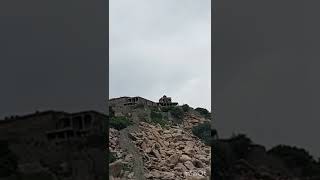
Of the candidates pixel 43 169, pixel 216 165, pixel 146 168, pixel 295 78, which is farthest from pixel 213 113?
pixel 146 168

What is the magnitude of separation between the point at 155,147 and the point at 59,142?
15.0m

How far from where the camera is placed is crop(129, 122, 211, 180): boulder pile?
873 inches

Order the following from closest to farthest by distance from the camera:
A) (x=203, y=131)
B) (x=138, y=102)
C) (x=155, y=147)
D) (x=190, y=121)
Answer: (x=155, y=147) < (x=138, y=102) < (x=203, y=131) < (x=190, y=121)

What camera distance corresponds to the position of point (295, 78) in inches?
396

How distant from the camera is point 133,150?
23.5 meters

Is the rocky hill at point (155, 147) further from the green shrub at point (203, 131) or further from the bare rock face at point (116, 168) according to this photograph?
the green shrub at point (203, 131)

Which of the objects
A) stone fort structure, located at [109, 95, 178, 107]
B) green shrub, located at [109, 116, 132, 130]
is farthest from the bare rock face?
stone fort structure, located at [109, 95, 178, 107]

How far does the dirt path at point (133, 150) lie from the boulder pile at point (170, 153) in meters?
0.22

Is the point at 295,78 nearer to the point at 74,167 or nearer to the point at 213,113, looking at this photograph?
the point at 213,113

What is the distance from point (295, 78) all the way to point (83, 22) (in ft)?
12.4

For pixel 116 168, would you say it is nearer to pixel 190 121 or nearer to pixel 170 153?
pixel 170 153

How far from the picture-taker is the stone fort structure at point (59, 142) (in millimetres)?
9633

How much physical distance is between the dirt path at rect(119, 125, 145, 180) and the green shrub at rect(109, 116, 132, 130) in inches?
9.7

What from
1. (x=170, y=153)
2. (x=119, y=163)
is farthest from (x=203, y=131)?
(x=119, y=163)
